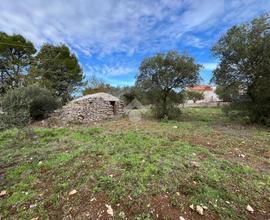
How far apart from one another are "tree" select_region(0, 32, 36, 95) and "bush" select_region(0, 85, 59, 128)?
669 cm

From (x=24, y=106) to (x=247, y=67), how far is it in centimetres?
1084

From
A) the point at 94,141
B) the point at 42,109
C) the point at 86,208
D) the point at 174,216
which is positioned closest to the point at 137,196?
the point at 174,216

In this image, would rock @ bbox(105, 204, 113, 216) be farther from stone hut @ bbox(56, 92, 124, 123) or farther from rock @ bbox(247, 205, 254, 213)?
stone hut @ bbox(56, 92, 124, 123)

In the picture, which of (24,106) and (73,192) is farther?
(24,106)

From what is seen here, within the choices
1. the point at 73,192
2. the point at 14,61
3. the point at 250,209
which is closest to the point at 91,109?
the point at 73,192

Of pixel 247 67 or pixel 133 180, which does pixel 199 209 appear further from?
pixel 247 67

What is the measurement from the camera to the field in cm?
213

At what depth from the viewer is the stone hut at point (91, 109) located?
399 inches

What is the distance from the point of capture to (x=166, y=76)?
9945 mm

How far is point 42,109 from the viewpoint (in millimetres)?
10766

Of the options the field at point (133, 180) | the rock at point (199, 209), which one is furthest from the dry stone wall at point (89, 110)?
the rock at point (199, 209)

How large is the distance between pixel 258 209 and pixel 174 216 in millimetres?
1141

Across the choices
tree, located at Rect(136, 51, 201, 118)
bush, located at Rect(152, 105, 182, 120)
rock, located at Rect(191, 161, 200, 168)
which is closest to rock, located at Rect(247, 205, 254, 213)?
rock, located at Rect(191, 161, 200, 168)

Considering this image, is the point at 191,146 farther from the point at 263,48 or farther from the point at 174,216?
the point at 263,48
